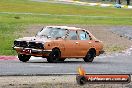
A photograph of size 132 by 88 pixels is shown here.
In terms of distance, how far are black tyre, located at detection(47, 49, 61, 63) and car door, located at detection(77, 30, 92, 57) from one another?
4.98ft

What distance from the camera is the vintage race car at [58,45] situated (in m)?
22.6

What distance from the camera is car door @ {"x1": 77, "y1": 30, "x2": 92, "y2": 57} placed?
966 inches

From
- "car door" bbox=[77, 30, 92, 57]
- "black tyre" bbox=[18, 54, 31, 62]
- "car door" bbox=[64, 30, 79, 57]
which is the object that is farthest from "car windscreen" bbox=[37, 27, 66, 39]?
"black tyre" bbox=[18, 54, 31, 62]

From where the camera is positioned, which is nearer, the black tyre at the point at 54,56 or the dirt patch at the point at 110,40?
the black tyre at the point at 54,56

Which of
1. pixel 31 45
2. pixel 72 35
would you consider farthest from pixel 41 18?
pixel 31 45

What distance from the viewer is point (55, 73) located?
18.2m

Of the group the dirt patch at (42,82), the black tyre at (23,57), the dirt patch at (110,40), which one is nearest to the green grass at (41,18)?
the dirt patch at (110,40)

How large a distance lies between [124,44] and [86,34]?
43.7ft

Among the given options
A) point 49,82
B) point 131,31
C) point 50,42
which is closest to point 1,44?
point 50,42

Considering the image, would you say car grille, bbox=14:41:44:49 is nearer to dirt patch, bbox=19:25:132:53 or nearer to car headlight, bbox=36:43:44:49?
car headlight, bbox=36:43:44:49

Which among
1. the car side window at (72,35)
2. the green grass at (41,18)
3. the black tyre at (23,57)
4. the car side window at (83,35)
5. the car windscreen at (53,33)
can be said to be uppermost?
the car windscreen at (53,33)

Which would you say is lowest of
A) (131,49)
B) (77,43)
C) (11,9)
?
(11,9)

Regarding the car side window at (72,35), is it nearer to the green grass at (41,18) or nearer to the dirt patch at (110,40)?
the green grass at (41,18)

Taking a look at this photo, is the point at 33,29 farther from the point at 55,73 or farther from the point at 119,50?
the point at 55,73
